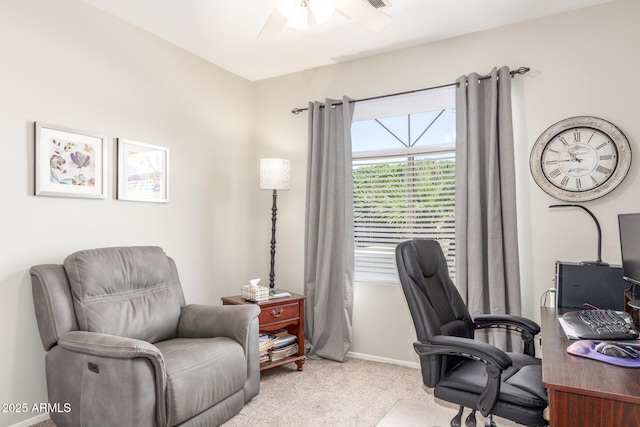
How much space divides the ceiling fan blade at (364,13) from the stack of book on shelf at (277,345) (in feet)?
7.49

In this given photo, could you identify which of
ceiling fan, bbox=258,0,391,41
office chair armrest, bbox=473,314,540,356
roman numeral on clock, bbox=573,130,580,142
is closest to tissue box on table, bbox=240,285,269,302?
office chair armrest, bbox=473,314,540,356

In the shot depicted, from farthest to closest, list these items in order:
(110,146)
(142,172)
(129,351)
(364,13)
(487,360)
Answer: (142,172)
(110,146)
(364,13)
(129,351)
(487,360)

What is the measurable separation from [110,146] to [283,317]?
1.80 meters

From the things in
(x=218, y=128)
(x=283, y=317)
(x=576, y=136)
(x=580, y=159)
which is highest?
(x=218, y=128)

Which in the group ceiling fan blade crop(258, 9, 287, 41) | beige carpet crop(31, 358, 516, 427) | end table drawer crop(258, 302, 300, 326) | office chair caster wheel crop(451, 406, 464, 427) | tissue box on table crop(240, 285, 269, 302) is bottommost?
beige carpet crop(31, 358, 516, 427)

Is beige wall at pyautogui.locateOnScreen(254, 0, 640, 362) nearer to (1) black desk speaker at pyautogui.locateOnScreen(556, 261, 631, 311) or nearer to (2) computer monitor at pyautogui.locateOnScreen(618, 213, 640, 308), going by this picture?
(1) black desk speaker at pyautogui.locateOnScreen(556, 261, 631, 311)

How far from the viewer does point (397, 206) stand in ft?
11.4

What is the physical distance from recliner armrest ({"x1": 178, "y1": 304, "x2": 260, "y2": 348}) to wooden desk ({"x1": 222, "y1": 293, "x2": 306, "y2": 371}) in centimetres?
38

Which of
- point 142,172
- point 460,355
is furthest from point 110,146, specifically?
point 460,355

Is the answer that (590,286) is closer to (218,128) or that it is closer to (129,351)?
(129,351)

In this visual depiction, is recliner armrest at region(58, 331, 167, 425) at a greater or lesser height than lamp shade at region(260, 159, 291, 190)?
lesser

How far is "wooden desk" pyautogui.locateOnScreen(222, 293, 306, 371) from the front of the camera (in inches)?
120

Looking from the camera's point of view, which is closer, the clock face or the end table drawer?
the clock face

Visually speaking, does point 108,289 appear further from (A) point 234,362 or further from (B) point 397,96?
(B) point 397,96
